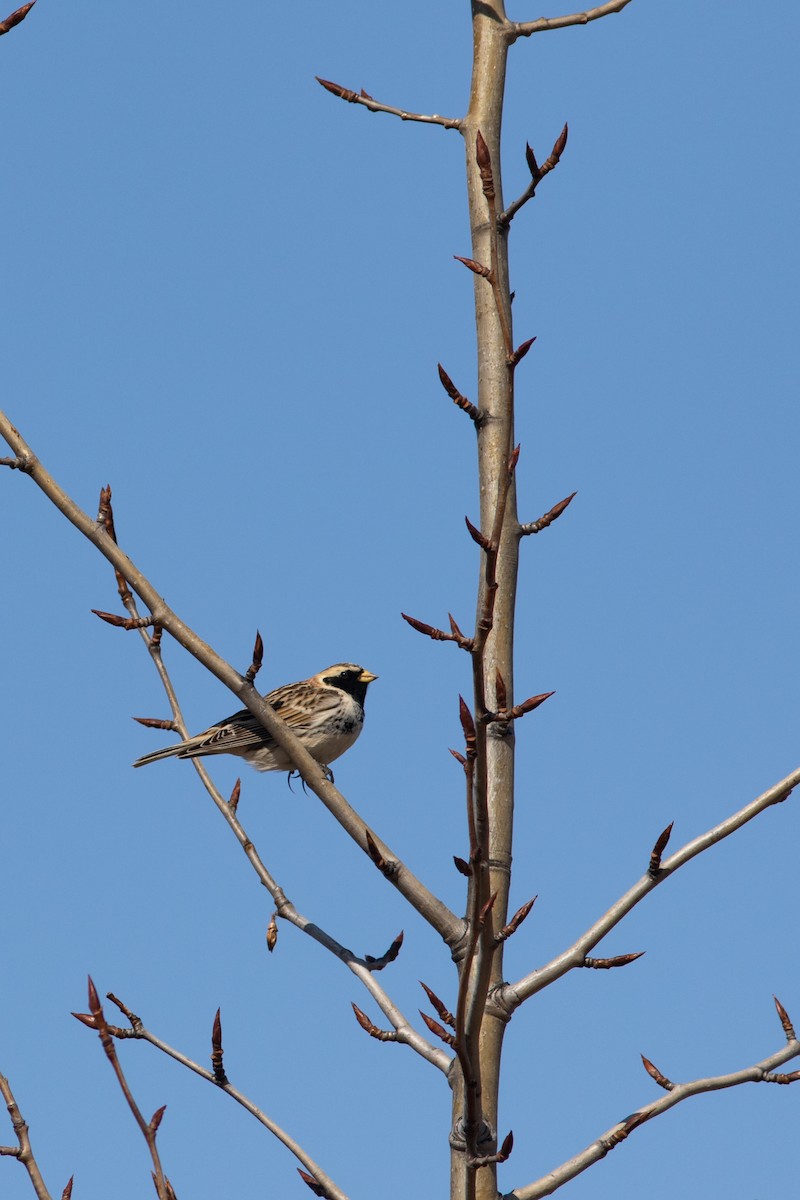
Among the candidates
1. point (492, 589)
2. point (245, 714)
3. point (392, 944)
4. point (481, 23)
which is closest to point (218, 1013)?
point (392, 944)

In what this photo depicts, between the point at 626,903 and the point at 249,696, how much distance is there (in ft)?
4.49

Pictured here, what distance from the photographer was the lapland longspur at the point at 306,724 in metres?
10.4

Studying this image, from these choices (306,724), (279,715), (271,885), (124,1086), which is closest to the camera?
(124,1086)

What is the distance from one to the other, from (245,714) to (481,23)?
610cm

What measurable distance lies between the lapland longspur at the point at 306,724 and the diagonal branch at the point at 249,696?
15.5ft

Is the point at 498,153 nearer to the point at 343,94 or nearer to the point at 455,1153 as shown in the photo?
the point at 343,94

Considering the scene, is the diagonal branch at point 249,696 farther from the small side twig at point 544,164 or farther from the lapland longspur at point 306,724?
the lapland longspur at point 306,724

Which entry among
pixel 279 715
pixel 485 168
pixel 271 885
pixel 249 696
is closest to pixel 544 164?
pixel 485 168

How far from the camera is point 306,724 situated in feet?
37.1

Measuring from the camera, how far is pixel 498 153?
18.2 ft

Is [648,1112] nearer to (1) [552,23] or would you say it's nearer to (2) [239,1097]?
(2) [239,1097]

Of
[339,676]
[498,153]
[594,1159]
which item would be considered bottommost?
[594,1159]

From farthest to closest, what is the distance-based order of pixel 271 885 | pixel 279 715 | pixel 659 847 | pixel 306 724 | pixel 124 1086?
1. pixel 306 724
2. pixel 279 715
3. pixel 271 885
4. pixel 659 847
5. pixel 124 1086

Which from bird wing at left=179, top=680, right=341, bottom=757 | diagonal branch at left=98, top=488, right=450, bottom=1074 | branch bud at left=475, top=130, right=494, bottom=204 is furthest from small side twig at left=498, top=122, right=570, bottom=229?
bird wing at left=179, top=680, right=341, bottom=757
